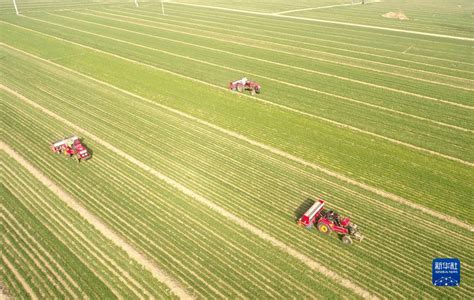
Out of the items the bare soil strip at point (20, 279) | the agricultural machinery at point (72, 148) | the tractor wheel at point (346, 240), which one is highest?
the agricultural machinery at point (72, 148)

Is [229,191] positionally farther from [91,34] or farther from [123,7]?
[123,7]

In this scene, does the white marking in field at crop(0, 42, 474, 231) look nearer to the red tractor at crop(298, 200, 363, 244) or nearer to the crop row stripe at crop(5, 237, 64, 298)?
the red tractor at crop(298, 200, 363, 244)

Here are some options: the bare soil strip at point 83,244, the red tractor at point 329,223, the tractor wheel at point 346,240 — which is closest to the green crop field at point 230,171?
the bare soil strip at point 83,244

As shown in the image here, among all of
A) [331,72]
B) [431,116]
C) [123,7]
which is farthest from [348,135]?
[123,7]

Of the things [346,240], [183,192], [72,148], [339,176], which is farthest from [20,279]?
[339,176]

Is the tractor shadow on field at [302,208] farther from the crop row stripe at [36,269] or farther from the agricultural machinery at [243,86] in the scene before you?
the agricultural machinery at [243,86]

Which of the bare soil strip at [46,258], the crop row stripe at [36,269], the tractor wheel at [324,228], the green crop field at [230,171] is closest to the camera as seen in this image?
the crop row stripe at [36,269]
